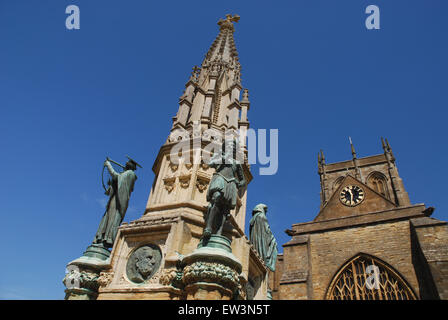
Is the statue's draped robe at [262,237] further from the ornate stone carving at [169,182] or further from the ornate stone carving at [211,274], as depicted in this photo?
the ornate stone carving at [211,274]

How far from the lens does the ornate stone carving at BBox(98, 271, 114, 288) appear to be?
5.09 metres

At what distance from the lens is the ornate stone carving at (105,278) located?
509 centimetres

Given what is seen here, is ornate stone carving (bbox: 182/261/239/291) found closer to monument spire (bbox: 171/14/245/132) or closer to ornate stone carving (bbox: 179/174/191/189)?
ornate stone carving (bbox: 179/174/191/189)

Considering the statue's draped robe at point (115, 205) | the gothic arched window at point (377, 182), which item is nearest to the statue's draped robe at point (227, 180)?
the statue's draped robe at point (115, 205)

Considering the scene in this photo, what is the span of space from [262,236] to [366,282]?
16464 millimetres

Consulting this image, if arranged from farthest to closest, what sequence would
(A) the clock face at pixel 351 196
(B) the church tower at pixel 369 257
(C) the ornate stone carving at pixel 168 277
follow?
1. (A) the clock face at pixel 351 196
2. (B) the church tower at pixel 369 257
3. (C) the ornate stone carving at pixel 168 277

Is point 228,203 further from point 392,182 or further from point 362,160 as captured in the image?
point 362,160

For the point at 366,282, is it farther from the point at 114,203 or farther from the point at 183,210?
the point at 114,203

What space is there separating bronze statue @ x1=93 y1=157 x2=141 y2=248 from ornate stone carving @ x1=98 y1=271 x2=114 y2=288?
27.3 inches

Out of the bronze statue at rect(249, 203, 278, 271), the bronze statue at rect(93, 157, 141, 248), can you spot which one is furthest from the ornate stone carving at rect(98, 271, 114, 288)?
the bronze statue at rect(249, 203, 278, 271)

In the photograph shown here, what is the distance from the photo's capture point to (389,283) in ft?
62.0

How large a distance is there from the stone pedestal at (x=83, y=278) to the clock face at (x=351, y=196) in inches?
955

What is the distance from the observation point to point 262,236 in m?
6.64

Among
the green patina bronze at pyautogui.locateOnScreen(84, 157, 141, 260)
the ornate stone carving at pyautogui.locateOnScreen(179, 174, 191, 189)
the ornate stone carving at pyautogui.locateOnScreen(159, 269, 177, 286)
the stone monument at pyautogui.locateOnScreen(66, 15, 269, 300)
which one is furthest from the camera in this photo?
the ornate stone carving at pyautogui.locateOnScreen(179, 174, 191, 189)
